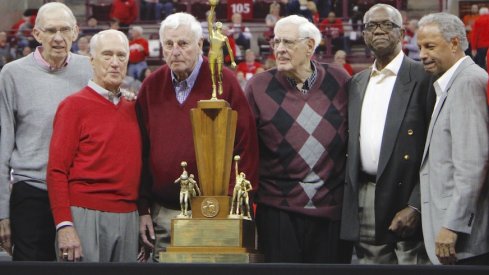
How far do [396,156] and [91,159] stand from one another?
4.64 ft

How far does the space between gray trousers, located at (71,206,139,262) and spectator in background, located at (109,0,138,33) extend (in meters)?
13.6

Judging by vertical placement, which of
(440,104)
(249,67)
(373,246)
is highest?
(440,104)

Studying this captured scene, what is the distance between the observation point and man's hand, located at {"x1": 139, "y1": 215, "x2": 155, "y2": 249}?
18.1ft

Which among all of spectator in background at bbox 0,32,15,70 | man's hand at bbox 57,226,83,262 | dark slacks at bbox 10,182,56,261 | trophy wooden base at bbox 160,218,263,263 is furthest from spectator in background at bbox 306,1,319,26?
trophy wooden base at bbox 160,218,263,263

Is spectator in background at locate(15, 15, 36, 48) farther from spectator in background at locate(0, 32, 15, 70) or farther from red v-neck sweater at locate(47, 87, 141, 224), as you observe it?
red v-neck sweater at locate(47, 87, 141, 224)

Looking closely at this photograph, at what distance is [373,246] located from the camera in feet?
18.1

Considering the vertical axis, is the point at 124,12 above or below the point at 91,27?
above

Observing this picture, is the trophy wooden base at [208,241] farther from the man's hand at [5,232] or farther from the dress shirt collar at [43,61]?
the dress shirt collar at [43,61]

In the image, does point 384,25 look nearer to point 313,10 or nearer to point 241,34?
point 241,34

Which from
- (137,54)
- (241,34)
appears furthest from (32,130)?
(241,34)

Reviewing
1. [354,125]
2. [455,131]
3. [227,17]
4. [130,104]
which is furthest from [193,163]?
[227,17]

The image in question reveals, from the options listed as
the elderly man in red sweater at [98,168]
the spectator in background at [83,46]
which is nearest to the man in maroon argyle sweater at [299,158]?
the elderly man in red sweater at [98,168]

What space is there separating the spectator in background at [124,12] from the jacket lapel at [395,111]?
13557mm

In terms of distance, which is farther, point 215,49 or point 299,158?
point 299,158
